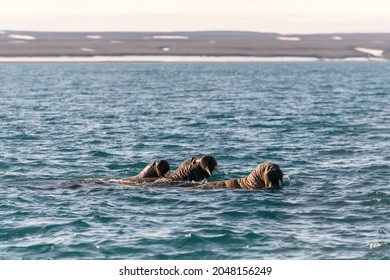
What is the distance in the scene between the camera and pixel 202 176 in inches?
1086

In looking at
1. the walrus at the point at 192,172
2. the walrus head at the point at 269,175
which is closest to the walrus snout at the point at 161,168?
the walrus at the point at 192,172

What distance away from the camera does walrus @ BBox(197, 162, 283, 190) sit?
25.6 meters

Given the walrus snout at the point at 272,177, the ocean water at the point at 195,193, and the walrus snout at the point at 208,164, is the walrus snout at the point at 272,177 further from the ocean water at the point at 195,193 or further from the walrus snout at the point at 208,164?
the walrus snout at the point at 208,164

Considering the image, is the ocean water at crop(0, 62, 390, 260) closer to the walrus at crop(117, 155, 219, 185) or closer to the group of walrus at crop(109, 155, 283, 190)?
the group of walrus at crop(109, 155, 283, 190)

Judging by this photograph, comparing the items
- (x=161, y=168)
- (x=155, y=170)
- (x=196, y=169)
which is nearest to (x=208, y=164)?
(x=196, y=169)

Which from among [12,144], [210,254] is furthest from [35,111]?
[210,254]

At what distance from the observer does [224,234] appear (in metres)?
20.2

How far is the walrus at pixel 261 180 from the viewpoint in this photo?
25.6 meters

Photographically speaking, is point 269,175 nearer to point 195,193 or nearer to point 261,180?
point 261,180

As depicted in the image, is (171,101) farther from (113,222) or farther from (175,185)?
(113,222)

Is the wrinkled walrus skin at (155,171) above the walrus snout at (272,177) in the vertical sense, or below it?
below

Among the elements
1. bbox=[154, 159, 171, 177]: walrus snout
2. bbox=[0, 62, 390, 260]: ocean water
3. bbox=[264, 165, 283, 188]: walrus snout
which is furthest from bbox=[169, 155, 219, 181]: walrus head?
bbox=[264, 165, 283, 188]: walrus snout

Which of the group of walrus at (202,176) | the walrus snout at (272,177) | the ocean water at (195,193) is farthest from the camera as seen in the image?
the group of walrus at (202,176)
